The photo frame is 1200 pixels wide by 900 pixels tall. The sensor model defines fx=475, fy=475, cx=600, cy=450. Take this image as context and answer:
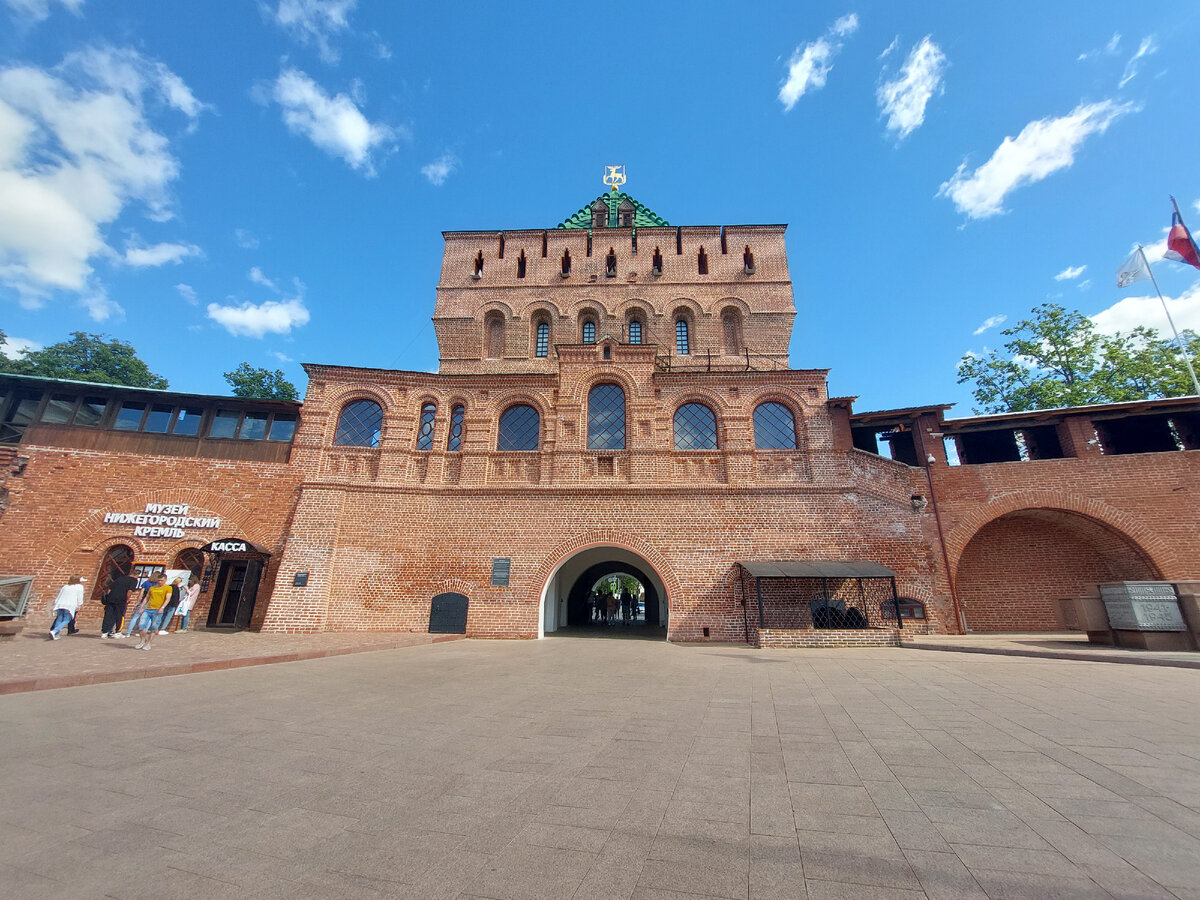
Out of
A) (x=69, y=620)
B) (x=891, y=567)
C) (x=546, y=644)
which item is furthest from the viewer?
(x=891, y=567)

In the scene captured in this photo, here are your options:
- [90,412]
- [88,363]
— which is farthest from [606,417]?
[88,363]

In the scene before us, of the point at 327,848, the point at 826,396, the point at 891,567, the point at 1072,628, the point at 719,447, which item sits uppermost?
the point at 826,396

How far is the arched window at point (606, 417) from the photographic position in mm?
16172

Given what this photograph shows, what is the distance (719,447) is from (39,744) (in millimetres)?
14946

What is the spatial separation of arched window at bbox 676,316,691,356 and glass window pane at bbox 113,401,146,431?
772 inches

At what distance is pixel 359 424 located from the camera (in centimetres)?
1625

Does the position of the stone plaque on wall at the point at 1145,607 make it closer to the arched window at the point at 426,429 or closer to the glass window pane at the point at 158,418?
the arched window at the point at 426,429

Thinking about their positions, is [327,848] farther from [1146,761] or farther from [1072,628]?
[1072,628]

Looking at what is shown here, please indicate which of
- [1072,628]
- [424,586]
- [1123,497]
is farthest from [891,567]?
[424,586]

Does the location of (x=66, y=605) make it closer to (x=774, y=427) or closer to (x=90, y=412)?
(x=90, y=412)

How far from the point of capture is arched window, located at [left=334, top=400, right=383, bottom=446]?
16.0 meters

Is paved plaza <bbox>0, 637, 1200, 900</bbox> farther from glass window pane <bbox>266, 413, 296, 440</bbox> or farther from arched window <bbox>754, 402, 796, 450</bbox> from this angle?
glass window pane <bbox>266, 413, 296, 440</bbox>

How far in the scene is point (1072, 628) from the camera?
1311 centimetres

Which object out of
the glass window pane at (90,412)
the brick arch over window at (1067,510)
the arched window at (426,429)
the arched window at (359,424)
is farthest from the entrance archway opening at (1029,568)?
the glass window pane at (90,412)
